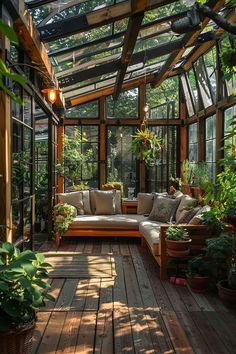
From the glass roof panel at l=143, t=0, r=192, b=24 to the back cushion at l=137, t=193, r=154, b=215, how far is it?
3.82 meters

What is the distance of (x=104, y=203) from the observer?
7.62 meters

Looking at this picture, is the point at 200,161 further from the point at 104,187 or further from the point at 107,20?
the point at 107,20

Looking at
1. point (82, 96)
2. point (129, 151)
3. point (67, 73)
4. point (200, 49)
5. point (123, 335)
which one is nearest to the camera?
point (123, 335)

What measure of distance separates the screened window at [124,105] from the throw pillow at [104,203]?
8.87 ft

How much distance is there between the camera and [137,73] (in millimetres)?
8281

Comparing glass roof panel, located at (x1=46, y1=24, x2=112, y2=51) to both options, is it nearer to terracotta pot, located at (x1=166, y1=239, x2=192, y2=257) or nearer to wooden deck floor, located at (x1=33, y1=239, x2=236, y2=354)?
terracotta pot, located at (x1=166, y1=239, x2=192, y2=257)

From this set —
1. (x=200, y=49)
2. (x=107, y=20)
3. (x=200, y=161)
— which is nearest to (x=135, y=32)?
(x=107, y=20)

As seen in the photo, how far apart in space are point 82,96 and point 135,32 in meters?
4.71

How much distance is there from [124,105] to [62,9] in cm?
581

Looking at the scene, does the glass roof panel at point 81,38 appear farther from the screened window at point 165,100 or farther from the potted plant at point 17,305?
the screened window at point 165,100

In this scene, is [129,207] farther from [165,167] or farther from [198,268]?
[198,268]

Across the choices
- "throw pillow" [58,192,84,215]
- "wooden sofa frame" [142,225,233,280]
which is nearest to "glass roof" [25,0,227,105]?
"throw pillow" [58,192,84,215]

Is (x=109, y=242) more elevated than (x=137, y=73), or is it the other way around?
(x=137, y=73)

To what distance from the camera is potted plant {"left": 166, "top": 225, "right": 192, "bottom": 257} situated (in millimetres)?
4426
